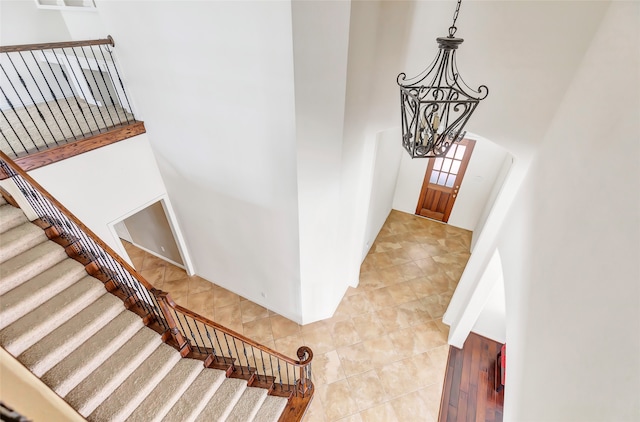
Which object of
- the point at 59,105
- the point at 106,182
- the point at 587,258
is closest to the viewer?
the point at 587,258

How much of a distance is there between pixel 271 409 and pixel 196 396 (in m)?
0.89

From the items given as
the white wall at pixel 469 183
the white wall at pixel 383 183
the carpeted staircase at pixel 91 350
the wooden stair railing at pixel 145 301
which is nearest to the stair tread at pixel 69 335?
the carpeted staircase at pixel 91 350

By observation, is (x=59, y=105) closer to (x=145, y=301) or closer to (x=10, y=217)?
(x=10, y=217)

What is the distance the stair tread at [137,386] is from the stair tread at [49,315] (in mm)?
875

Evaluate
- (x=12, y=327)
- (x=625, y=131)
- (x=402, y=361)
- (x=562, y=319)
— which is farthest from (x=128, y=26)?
(x=402, y=361)

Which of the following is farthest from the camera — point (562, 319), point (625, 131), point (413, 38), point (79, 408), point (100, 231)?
point (100, 231)

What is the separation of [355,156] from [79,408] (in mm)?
3725

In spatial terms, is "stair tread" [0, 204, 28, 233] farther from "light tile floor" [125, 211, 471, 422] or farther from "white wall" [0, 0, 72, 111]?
"light tile floor" [125, 211, 471, 422]

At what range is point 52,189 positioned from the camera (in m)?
3.57

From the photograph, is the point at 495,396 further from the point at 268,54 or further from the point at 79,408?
the point at 268,54

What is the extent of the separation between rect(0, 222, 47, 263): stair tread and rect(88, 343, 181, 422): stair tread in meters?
1.75

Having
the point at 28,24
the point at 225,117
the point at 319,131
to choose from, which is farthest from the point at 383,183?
the point at 28,24

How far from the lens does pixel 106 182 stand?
406cm

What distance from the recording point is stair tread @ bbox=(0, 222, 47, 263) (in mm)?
3070
